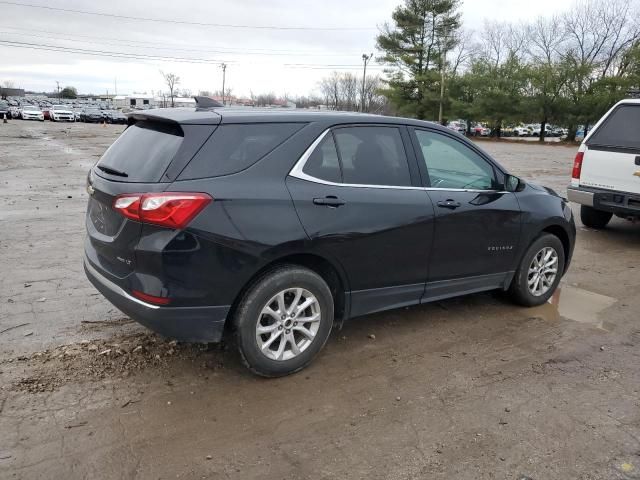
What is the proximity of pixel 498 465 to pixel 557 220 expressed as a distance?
9.89 ft

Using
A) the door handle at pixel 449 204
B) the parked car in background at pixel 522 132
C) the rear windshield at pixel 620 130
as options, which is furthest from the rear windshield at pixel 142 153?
the parked car in background at pixel 522 132

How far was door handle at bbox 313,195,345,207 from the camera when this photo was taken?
11.7 feet

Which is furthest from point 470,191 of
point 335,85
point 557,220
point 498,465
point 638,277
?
point 335,85

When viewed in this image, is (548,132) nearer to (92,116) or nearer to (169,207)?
(92,116)

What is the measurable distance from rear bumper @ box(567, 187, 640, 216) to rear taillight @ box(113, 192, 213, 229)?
661 cm

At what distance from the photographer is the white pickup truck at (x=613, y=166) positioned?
7516 millimetres

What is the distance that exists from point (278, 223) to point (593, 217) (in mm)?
7612

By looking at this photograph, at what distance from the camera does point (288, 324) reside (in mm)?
3598

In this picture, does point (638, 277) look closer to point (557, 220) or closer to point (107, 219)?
point (557, 220)

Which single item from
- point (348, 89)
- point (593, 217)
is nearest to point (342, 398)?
point (593, 217)

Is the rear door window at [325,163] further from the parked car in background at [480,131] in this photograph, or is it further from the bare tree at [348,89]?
the bare tree at [348,89]

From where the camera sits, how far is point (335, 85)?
9688cm

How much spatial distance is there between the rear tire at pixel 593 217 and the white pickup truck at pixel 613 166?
1.07 m

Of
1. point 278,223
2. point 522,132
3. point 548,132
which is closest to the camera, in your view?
point 278,223
